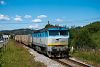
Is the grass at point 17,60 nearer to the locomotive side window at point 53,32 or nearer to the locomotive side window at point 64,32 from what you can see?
the locomotive side window at point 53,32

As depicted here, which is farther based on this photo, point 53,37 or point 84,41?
point 84,41

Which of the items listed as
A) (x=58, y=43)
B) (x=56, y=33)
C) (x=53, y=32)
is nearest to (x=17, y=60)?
(x=58, y=43)

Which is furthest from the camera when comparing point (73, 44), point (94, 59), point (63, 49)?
point (73, 44)

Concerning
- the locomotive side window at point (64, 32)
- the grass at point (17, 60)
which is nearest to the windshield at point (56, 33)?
the locomotive side window at point (64, 32)

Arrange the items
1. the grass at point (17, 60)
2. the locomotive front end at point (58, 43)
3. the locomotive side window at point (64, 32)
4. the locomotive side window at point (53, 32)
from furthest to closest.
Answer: the locomotive side window at point (64, 32), the locomotive side window at point (53, 32), the locomotive front end at point (58, 43), the grass at point (17, 60)

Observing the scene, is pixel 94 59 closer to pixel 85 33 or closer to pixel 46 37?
pixel 46 37

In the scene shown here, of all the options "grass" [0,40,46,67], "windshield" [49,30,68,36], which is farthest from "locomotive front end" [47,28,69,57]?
"grass" [0,40,46,67]

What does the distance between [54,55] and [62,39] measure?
2.11 meters

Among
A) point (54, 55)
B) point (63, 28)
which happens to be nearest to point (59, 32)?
point (63, 28)

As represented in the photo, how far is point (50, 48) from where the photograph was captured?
26.2 meters

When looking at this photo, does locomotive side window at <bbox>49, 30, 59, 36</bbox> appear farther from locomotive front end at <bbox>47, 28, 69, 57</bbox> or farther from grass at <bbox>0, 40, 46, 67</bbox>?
grass at <bbox>0, 40, 46, 67</bbox>

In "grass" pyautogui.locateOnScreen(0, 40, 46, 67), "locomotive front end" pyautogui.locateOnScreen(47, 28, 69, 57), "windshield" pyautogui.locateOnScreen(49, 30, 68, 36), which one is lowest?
"grass" pyautogui.locateOnScreen(0, 40, 46, 67)

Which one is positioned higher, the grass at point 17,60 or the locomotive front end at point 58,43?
the locomotive front end at point 58,43

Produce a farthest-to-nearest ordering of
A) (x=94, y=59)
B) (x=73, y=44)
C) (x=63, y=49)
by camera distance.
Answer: (x=73, y=44), (x=63, y=49), (x=94, y=59)
